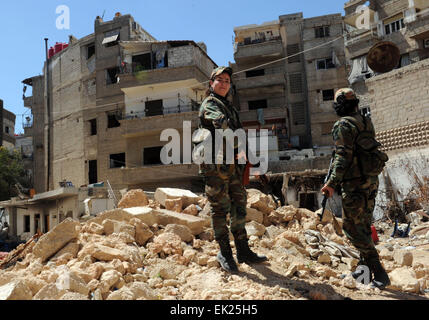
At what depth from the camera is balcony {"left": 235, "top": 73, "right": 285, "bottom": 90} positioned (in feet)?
88.2

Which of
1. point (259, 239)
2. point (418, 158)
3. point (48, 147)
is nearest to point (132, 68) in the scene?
point (48, 147)

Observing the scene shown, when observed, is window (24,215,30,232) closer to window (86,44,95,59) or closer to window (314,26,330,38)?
window (86,44,95,59)

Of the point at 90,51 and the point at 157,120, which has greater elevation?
the point at 90,51

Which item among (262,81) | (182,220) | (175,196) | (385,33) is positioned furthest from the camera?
(262,81)

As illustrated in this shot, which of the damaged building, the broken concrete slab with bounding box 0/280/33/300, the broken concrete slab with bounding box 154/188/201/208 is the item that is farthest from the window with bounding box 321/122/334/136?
the broken concrete slab with bounding box 0/280/33/300

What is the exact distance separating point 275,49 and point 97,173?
16953mm

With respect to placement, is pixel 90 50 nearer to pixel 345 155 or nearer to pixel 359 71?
pixel 359 71

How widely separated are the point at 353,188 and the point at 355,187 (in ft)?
0.07

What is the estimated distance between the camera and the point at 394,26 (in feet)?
75.7

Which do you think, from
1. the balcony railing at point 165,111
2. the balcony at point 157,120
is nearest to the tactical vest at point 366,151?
the balcony at point 157,120

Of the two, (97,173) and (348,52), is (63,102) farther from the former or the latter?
(348,52)

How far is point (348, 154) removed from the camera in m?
3.59

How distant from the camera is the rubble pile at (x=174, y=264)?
3006mm

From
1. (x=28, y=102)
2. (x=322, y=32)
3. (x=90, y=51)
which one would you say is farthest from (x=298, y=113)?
(x=28, y=102)
